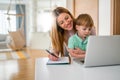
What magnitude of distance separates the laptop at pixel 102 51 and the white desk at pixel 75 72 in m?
0.04

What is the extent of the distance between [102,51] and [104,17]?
3.49 ft

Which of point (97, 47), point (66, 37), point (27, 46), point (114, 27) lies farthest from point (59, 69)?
point (27, 46)

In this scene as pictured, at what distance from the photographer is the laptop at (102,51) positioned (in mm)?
1063

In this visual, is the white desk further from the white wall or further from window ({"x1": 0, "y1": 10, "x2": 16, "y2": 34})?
window ({"x1": 0, "y1": 10, "x2": 16, "y2": 34})

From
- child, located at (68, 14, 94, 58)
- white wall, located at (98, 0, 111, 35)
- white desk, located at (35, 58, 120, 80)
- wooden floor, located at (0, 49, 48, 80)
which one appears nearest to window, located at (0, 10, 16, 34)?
wooden floor, located at (0, 49, 48, 80)

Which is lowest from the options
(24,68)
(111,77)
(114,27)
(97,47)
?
(24,68)

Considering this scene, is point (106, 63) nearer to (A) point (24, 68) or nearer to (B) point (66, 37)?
(B) point (66, 37)

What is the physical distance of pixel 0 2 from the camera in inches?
305

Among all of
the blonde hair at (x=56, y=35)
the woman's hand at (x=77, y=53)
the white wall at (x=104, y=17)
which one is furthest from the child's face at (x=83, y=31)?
the white wall at (x=104, y=17)

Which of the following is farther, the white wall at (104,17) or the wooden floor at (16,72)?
the wooden floor at (16,72)

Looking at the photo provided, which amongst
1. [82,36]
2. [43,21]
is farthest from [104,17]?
[43,21]

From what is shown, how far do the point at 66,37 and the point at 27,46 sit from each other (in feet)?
19.8

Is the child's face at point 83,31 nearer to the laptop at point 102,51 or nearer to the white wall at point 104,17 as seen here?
the laptop at point 102,51

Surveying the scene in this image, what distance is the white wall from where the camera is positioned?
1921 millimetres
